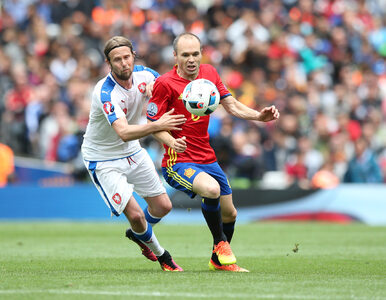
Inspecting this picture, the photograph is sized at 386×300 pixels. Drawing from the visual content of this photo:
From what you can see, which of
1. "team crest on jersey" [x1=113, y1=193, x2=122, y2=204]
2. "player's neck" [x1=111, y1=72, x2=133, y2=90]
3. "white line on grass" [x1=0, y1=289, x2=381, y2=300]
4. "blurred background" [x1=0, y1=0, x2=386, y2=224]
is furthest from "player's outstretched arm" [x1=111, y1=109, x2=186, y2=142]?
"blurred background" [x1=0, y1=0, x2=386, y2=224]

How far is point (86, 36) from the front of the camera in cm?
2120

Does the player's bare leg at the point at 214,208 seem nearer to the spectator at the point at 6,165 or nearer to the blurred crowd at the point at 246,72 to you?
the blurred crowd at the point at 246,72

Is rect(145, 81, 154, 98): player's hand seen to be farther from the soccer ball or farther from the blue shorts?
the blue shorts

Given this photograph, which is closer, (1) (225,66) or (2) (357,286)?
(2) (357,286)

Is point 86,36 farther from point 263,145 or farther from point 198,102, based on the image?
point 198,102

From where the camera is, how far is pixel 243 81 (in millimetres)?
20078

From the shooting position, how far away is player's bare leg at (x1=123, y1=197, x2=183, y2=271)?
8305mm

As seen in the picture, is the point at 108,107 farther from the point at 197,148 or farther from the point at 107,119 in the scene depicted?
the point at 197,148

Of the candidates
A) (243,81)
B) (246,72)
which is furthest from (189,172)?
(246,72)

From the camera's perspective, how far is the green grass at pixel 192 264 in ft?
21.0

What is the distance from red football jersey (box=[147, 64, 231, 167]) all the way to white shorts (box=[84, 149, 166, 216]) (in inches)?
13.7

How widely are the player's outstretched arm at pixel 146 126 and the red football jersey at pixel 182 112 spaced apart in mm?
283

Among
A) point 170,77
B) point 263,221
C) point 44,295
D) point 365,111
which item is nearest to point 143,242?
point 170,77

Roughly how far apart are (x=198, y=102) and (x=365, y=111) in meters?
12.5
